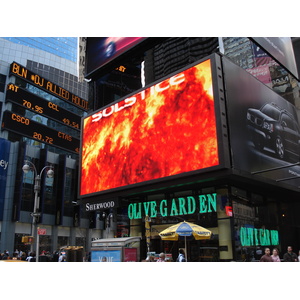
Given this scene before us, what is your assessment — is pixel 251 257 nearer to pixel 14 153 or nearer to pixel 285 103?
pixel 285 103

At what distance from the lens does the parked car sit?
1919cm

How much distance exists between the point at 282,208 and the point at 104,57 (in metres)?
18.5

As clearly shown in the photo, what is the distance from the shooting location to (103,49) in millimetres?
28672

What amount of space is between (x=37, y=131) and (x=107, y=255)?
41.6 m

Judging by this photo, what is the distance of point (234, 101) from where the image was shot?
58.2 feet

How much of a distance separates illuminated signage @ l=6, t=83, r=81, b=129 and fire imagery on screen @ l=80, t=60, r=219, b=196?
3205 centimetres

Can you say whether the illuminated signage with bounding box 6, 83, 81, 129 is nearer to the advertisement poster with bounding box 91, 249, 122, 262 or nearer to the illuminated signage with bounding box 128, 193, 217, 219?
the illuminated signage with bounding box 128, 193, 217, 219

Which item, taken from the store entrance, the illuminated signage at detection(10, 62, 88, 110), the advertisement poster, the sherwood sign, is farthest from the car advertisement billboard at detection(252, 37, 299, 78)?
the illuminated signage at detection(10, 62, 88, 110)

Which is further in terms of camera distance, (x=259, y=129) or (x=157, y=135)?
(x=259, y=129)

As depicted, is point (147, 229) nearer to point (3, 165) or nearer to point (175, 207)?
point (175, 207)

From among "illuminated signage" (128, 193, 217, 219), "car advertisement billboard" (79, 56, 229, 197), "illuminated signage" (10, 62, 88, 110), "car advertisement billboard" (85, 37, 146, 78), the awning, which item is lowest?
the awning

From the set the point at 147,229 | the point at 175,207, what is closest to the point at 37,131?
the point at 147,229

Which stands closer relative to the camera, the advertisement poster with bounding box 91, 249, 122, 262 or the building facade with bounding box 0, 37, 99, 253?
the advertisement poster with bounding box 91, 249, 122, 262

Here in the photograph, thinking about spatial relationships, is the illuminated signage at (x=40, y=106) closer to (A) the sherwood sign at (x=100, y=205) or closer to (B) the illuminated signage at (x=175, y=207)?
(A) the sherwood sign at (x=100, y=205)
